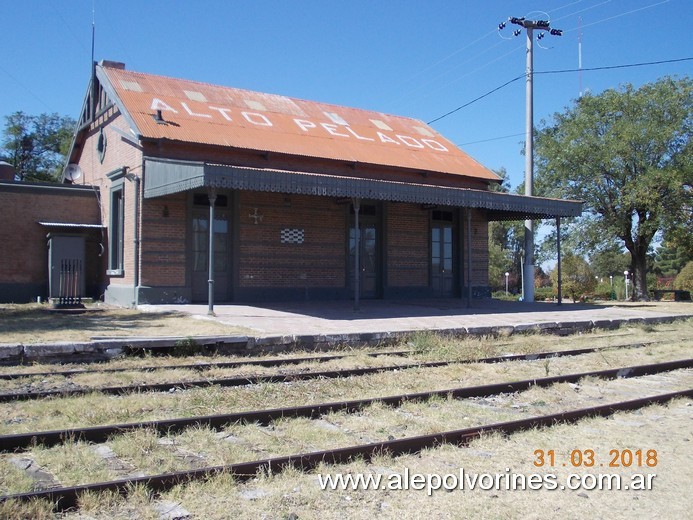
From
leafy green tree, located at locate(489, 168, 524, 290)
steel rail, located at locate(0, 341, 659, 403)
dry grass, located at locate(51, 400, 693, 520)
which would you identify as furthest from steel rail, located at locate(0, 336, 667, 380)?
leafy green tree, located at locate(489, 168, 524, 290)

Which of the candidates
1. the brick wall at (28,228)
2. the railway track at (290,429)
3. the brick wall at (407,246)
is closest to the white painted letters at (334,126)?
the brick wall at (407,246)

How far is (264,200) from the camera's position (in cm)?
1822

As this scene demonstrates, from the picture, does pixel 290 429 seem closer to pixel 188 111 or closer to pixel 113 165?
pixel 188 111

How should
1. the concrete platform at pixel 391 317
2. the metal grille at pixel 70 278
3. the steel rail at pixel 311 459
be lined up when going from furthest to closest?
the metal grille at pixel 70 278, the concrete platform at pixel 391 317, the steel rail at pixel 311 459

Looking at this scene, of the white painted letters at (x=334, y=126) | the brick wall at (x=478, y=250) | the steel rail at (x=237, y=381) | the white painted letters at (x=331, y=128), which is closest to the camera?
the steel rail at (x=237, y=381)

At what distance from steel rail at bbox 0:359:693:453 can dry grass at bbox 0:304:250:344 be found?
4745 mm

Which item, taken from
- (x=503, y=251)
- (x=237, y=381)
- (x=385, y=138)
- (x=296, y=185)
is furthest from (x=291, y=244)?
(x=503, y=251)

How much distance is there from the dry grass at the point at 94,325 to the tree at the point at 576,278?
2418 centimetres

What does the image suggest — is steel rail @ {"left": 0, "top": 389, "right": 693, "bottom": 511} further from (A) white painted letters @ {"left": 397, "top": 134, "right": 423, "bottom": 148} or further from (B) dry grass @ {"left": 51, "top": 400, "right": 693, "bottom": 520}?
(A) white painted letters @ {"left": 397, "top": 134, "right": 423, "bottom": 148}

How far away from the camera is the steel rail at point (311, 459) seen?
13.5ft

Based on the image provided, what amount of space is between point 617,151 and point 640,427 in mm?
21206

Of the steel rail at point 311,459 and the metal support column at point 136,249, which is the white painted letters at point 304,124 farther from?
the steel rail at point 311,459

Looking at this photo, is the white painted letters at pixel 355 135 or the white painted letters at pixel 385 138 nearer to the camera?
the white painted letters at pixel 355 135

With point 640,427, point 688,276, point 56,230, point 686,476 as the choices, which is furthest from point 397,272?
point 688,276
